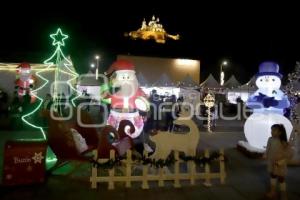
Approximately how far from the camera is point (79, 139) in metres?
7.46

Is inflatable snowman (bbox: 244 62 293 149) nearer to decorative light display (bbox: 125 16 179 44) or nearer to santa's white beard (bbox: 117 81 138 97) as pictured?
santa's white beard (bbox: 117 81 138 97)

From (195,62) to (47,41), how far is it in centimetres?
1677

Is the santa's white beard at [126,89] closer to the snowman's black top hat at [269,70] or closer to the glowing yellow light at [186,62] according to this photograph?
the snowman's black top hat at [269,70]

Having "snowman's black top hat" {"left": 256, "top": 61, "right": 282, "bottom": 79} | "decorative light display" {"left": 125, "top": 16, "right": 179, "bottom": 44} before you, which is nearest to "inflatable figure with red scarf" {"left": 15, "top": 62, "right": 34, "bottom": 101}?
"snowman's black top hat" {"left": 256, "top": 61, "right": 282, "bottom": 79}

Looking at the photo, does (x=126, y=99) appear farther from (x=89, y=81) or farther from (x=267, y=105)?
(x=89, y=81)

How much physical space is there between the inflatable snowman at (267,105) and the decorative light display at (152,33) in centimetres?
3327

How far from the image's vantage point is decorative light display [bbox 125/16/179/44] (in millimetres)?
42875

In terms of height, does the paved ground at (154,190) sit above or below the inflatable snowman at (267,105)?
below

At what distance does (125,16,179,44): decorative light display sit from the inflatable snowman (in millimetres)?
33267

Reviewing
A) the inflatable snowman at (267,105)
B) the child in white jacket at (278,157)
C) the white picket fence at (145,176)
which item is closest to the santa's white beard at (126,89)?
the white picket fence at (145,176)

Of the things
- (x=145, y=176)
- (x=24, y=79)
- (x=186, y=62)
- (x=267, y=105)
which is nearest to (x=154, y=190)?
(x=145, y=176)

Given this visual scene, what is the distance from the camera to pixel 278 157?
5.82 metres

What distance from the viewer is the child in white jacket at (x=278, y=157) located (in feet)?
19.1

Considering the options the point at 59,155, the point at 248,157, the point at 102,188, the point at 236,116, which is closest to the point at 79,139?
the point at 59,155
